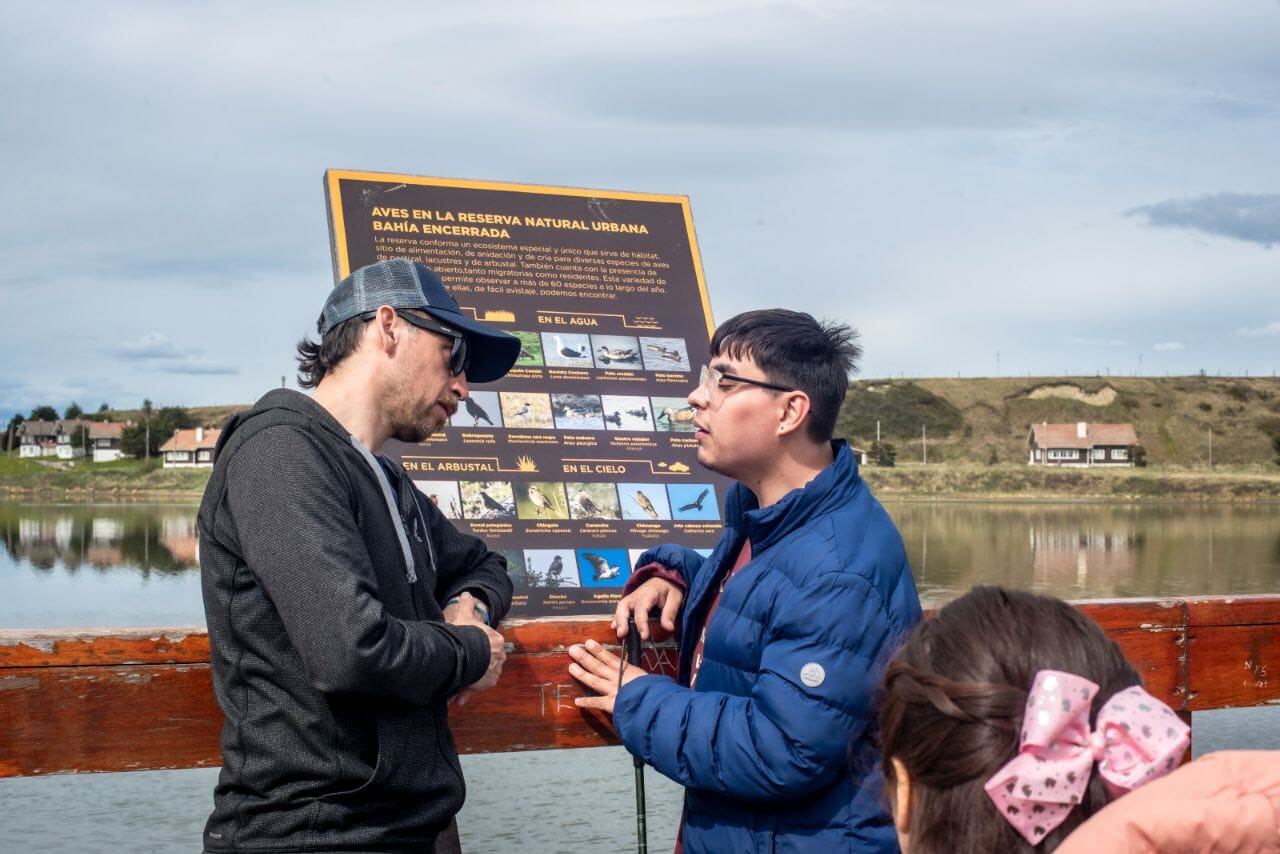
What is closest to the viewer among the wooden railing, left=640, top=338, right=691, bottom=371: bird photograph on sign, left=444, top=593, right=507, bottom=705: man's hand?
left=444, top=593, right=507, bottom=705: man's hand

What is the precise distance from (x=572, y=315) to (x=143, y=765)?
105 inches

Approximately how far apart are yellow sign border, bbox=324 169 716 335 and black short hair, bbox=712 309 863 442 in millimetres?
2056

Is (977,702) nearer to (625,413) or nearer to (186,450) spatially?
(625,413)

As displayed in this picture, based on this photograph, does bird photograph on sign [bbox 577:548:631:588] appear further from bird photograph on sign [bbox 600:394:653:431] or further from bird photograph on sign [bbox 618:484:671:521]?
bird photograph on sign [bbox 600:394:653:431]

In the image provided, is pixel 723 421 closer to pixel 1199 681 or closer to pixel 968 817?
pixel 968 817

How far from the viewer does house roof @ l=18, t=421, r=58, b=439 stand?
14038 cm

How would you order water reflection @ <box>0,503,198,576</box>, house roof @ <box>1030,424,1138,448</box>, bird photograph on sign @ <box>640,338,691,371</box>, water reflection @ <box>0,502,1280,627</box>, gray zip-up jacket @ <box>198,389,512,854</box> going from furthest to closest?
house roof @ <box>1030,424,1138,448</box> < water reflection @ <box>0,503,198,576</box> < water reflection @ <box>0,502,1280,627</box> < bird photograph on sign @ <box>640,338,691,371</box> < gray zip-up jacket @ <box>198,389,512,854</box>

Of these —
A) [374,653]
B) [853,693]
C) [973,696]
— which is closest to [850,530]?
[853,693]

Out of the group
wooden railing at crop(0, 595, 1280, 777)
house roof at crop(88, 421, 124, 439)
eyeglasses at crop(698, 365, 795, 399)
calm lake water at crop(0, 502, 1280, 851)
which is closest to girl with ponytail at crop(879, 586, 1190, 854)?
eyeglasses at crop(698, 365, 795, 399)

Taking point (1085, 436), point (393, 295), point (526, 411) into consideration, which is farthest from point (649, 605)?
point (1085, 436)

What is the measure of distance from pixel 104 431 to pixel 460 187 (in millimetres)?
141415

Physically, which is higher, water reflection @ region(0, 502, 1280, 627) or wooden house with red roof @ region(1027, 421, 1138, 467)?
wooden house with red roof @ region(1027, 421, 1138, 467)

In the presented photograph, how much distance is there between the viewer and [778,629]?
263cm

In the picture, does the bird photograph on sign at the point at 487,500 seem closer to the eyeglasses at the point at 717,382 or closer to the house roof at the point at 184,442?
the eyeglasses at the point at 717,382
